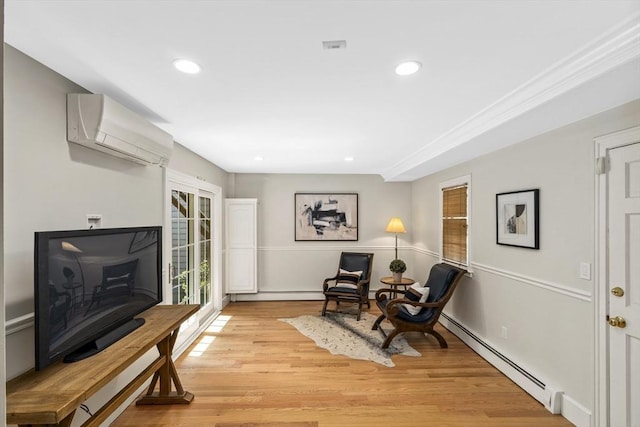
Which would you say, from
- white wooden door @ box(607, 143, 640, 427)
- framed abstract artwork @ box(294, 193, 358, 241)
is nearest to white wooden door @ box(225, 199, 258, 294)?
framed abstract artwork @ box(294, 193, 358, 241)

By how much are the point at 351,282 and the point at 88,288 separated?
3.73m

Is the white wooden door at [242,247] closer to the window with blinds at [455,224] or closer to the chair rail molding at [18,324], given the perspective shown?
the window with blinds at [455,224]

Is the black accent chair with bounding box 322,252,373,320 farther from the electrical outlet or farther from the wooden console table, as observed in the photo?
the electrical outlet

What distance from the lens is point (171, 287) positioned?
3230 millimetres

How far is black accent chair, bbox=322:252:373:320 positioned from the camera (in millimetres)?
4672

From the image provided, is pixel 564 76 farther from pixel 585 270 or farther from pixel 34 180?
pixel 34 180

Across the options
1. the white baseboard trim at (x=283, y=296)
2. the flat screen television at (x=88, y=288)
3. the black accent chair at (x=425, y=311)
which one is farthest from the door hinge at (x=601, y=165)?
the white baseboard trim at (x=283, y=296)

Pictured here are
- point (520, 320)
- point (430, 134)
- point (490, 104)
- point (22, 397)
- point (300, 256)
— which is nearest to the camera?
point (22, 397)

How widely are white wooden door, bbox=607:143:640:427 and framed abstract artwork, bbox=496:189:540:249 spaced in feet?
1.98

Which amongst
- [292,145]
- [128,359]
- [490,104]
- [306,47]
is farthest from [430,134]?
[128,359]

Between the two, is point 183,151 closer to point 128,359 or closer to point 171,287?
point 171,287

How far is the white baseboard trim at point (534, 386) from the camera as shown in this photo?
219 centimetres

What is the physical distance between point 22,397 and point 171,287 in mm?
1940

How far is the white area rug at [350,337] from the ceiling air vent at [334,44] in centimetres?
289
